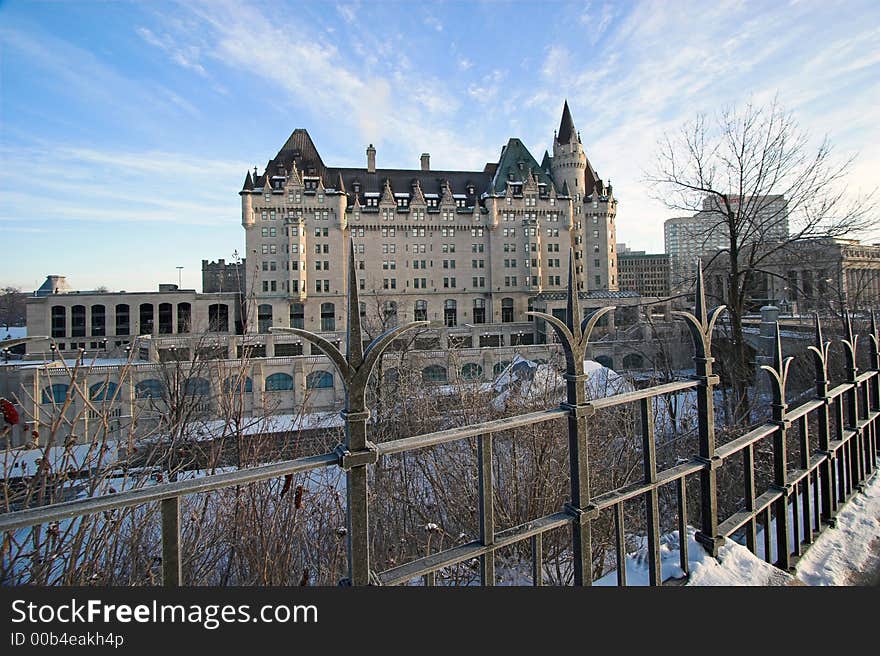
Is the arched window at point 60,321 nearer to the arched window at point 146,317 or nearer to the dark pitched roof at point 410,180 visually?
the arched window at point 146,317

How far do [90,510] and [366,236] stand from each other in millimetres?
70160

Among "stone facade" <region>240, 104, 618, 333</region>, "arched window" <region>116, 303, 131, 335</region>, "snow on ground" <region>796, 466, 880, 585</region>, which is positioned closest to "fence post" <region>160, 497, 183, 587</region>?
"snow on ground" <region>796, 466, 880, 585</region>

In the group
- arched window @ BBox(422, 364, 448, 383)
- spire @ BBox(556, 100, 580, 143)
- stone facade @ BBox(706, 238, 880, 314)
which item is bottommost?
arched window @ BBox(422, 364, 448, 383)

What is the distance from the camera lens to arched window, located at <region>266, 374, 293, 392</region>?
44.0m

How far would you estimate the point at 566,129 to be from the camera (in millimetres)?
74812

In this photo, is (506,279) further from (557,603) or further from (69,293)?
(557,603)

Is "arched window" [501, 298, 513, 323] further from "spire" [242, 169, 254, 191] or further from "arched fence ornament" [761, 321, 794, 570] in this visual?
"arched fence ornament" [761, 321, 794, 570]

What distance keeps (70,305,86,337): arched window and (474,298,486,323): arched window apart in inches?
1999

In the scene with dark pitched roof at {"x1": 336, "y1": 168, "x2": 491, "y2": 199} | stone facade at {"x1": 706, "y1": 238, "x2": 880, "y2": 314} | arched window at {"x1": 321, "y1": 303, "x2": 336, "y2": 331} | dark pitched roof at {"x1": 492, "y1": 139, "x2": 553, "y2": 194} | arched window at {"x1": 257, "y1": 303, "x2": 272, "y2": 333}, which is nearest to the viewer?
stone facade at {"x1": 706, "y1": 238, "x2": 880, "y2": 314}

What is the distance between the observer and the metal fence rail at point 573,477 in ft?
5.59

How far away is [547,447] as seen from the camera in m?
8.66

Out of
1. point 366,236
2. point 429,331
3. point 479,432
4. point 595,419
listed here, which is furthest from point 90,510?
point 366,236

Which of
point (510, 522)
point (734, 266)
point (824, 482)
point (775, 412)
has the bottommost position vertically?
point (510, 522)

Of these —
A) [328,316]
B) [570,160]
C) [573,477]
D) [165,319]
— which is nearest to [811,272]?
[573,477]
